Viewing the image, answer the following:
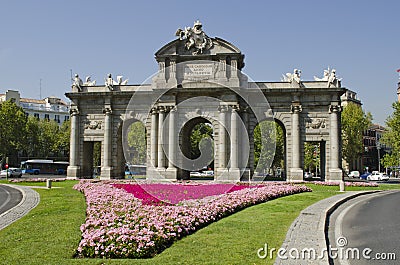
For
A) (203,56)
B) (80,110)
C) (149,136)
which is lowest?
(149,136)

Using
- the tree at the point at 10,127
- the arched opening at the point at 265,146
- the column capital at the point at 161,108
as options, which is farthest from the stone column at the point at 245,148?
the tree at the point at 10,127

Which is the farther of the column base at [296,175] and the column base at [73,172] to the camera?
the column base at [73,172]

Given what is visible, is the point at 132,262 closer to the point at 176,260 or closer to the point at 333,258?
the point at 176,260

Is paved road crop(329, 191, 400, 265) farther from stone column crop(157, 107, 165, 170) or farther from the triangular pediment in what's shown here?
the triangular pediment

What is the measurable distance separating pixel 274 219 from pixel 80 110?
1503 inches

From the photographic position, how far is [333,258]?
12297 mm

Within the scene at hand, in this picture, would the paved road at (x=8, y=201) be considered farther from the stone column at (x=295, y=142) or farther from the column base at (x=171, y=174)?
the stone column at (x=295, y=142)

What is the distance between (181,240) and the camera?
1477 cm

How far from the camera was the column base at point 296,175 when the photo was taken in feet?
154

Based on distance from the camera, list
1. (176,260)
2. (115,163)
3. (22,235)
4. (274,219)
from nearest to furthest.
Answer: (176,260) → (22,235) → (274,219) → (115,163)

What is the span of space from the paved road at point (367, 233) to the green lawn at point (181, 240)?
1.97 m

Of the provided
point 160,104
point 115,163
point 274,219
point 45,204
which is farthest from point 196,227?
point 115,163

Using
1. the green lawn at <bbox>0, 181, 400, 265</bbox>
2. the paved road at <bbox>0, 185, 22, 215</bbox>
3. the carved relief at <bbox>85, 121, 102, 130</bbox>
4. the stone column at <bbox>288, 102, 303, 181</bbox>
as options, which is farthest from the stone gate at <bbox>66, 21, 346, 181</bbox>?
the green lawn at <bbox>0, 181, 400, 265</bbox>

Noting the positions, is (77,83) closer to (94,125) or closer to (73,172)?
(94,125)
